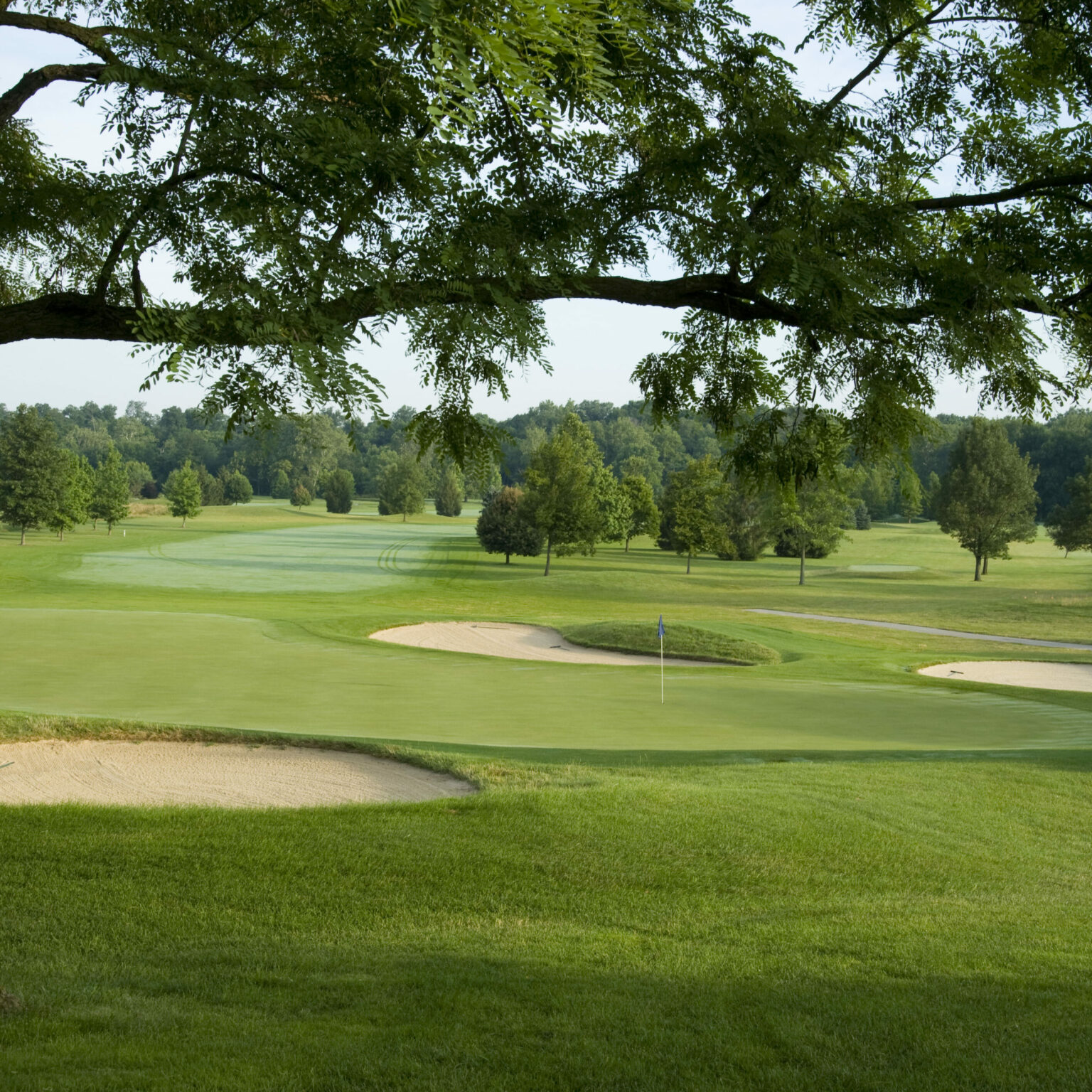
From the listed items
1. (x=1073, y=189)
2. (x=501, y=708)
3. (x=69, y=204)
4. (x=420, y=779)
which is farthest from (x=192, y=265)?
(x=501, y=708)

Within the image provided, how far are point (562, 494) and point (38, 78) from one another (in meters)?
47.5

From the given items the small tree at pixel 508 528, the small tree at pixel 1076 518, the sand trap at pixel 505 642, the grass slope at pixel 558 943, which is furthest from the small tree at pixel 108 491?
the grass slope at pixel 558 943

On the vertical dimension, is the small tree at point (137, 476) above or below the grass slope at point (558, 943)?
above

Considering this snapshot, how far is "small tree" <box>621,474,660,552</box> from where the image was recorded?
6512 cm

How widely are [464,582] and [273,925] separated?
145 ft

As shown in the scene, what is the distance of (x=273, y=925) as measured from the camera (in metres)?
6.04

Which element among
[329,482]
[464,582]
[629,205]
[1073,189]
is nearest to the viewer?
[629,205]

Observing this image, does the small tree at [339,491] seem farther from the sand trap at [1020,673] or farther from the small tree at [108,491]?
the sand trap at [1020,673]

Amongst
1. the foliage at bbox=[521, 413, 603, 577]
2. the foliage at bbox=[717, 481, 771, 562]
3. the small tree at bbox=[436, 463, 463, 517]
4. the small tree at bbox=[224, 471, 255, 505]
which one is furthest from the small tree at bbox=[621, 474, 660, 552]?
the small tree at bbox=[224, 471, 255, 505]

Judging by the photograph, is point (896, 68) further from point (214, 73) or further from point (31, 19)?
point (31, 19)

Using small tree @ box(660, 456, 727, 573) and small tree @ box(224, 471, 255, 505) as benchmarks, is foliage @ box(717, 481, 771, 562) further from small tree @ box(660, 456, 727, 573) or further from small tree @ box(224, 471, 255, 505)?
small tree @ box(224, 471, 255, 505)

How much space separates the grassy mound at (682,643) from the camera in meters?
25.0

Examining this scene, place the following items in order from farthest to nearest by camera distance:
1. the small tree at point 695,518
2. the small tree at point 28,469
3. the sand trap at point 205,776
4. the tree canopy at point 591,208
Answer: the small tree at point 28,469, the small tree at point 695,518, the sand trap at point 205,776, the tree canopy at point 591,208

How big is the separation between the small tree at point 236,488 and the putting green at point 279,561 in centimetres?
2092
